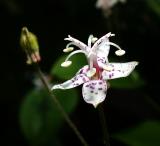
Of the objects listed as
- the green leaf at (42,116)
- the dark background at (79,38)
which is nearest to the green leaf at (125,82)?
the green leaf at (42,116)

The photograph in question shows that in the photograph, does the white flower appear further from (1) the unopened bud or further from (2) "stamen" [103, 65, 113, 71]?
(2) "stamen" [103, 65, 113, 71]
